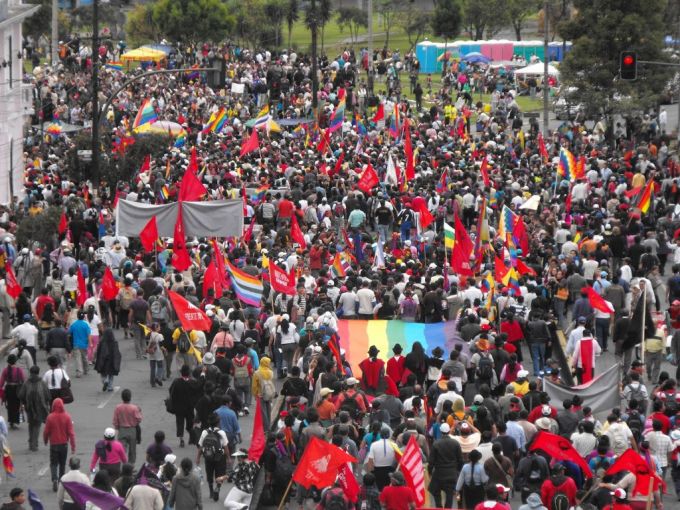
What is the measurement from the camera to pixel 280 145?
50.4 metres

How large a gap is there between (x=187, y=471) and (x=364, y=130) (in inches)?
1356

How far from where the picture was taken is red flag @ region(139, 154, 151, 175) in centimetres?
4363

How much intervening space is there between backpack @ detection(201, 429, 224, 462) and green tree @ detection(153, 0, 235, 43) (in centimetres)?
6284

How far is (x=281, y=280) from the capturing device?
29.6 meters

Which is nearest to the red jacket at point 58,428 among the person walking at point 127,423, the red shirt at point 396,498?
the person walking at point 127,423

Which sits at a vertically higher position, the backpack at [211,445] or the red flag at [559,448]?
the red flag at [559,448]

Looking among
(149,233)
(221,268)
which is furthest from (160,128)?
(221,268)

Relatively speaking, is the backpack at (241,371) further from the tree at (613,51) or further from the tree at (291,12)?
the tree at (291,12)

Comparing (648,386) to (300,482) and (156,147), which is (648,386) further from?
(156,147)

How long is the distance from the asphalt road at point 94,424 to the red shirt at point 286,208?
28.5ft

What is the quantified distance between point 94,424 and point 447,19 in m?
64.4

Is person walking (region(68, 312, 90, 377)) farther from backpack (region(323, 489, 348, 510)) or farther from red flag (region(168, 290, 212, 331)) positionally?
backpack (region(323, 489, 348, 510))

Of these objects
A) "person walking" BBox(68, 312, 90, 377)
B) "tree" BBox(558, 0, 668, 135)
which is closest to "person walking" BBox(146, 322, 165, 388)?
"person walking" BBox(68, 312, 90, 377)

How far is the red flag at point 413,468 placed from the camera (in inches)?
795
